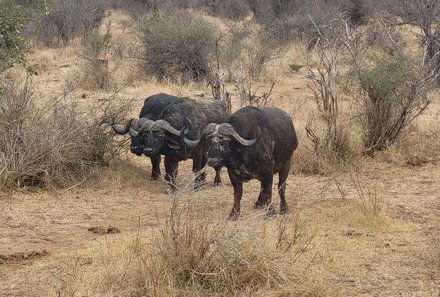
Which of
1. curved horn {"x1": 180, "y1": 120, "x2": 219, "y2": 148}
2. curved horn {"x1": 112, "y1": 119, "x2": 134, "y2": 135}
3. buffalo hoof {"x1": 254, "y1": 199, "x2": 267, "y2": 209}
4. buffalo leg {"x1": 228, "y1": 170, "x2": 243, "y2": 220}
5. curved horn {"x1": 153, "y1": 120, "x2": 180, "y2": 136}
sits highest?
curved horn {"x1": 180, "y1": 120, "x2": 219, "y2": 148}

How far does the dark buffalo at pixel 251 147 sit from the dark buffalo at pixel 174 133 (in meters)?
1.68

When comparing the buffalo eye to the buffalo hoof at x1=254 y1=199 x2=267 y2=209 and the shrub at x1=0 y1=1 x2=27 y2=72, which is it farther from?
the shrub at x1=0 y1=1 x2=27 y2=72

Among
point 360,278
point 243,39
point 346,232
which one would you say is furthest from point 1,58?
point 243,39

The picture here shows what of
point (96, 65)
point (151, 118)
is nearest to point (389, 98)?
point (151, 118)

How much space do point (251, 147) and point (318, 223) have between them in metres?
1.21

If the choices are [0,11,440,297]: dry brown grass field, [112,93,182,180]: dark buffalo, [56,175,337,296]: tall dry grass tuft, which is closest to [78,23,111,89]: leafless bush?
[112,93,182,180]: dark buffalo

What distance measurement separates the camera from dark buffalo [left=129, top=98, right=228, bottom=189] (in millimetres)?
10281

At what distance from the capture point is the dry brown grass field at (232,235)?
5359 mm

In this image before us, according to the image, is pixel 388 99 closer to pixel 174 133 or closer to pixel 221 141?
pixel 174 133

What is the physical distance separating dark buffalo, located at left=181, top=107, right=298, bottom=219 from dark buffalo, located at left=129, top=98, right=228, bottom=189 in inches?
66.3

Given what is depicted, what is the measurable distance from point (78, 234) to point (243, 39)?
19729mm

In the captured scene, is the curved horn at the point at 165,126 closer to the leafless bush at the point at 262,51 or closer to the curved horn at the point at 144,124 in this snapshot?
the curved horn at the point at 144,124

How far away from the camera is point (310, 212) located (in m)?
8.50

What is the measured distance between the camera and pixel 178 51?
2075 centimetres
